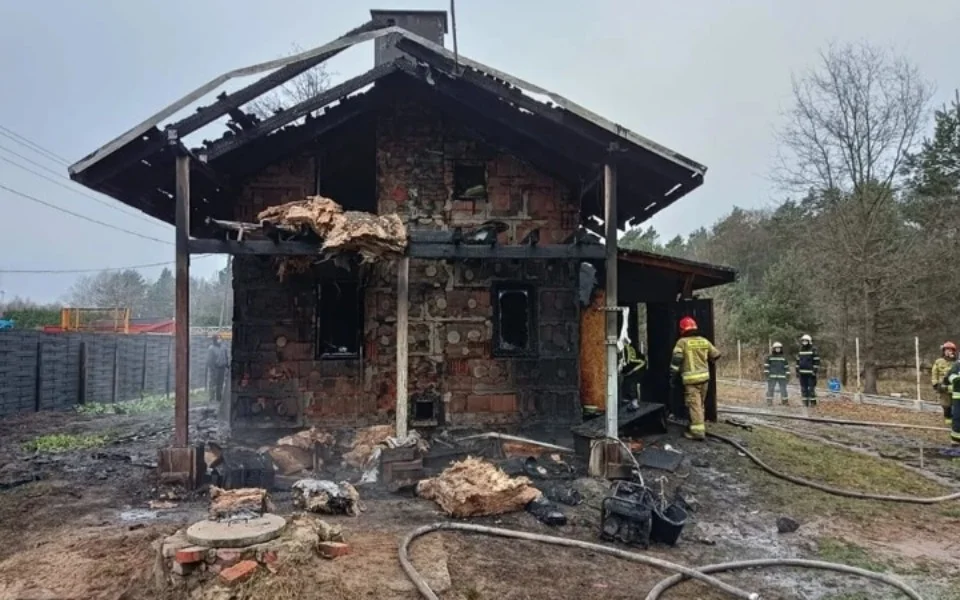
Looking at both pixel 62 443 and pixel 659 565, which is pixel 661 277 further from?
pixel 62 443

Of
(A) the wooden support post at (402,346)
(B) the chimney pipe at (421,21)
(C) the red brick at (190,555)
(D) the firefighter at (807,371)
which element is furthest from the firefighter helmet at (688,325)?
(D) the firefighter at (807,371)

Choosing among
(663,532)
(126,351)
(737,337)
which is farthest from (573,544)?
(737,337)

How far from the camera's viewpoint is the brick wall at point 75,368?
14.7 meters

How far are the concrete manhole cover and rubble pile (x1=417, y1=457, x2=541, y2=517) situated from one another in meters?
2.20

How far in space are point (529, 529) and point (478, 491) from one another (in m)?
0.67

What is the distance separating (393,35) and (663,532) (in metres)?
6.76

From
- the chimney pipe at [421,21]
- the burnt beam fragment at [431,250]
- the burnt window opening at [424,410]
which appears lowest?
the burnt window opening at [424,410]

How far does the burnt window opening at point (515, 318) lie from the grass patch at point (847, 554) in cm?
479

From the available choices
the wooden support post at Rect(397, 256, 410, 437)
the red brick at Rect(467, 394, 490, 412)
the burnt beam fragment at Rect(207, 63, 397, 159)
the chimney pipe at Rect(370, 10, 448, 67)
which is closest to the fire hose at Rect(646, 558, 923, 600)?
the wooden support post at Rect(397, 256, 410, 437)

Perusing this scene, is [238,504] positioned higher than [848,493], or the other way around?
[238,504]

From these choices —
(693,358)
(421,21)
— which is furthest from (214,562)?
(421,21)

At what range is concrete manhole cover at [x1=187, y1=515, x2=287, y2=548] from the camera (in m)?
4.29

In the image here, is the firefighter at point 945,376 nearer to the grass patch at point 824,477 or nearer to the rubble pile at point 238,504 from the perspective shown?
the grass patch at point 824,477

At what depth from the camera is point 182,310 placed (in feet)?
25.0
